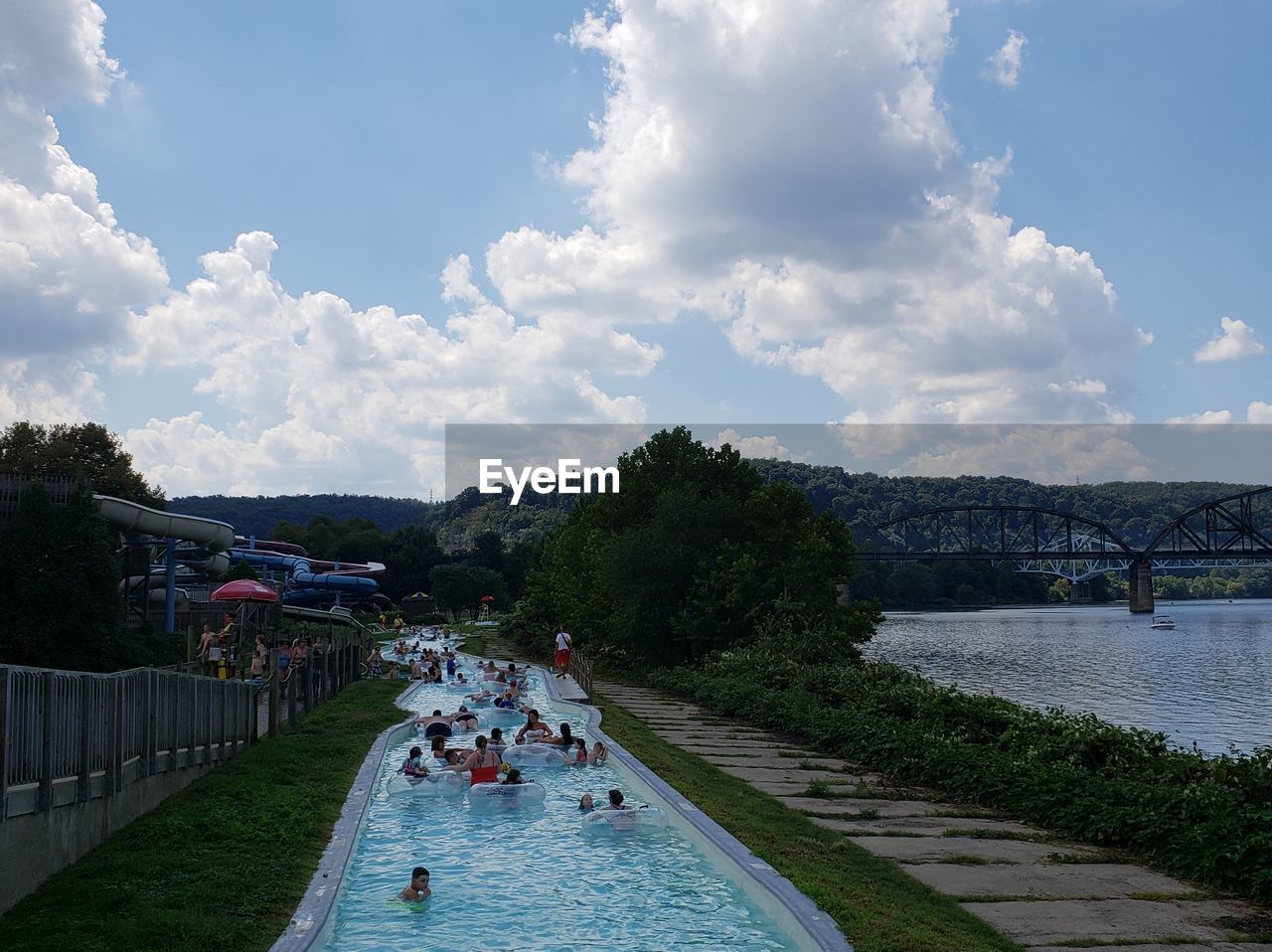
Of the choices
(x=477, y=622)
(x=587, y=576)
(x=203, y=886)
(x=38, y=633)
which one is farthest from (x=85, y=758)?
(x=477, y=622)

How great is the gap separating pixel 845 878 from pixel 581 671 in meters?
27.3

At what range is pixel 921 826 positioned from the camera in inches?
629

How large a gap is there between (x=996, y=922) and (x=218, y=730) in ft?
45.7

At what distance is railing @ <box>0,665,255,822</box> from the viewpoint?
10.4 meters

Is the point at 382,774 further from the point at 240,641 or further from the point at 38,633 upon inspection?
the point at 240,641

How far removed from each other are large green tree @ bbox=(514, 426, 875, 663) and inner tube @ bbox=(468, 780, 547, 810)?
76.6 feet

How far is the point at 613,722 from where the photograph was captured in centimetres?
2792

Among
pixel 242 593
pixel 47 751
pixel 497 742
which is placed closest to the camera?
pixel 47 751

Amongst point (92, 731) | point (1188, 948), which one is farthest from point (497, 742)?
point (1188, 948)

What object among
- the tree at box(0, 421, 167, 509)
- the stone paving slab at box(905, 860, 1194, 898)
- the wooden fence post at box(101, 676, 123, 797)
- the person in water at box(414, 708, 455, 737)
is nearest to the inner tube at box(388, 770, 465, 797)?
the person in water at box(414, 708, 455, 737)

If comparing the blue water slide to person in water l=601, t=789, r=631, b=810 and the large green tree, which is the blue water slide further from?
person in water l=601, t=789, r=631, b=810

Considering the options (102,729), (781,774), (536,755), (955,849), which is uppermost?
(102,729)

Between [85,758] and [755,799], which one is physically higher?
[85,758]

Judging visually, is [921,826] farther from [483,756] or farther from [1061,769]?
[483,756]
